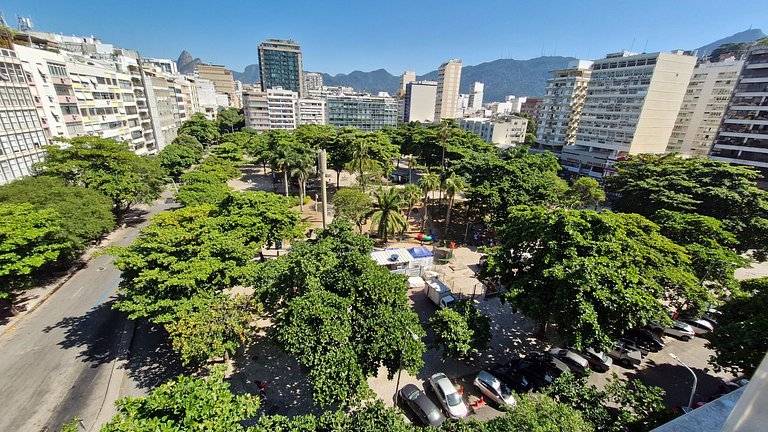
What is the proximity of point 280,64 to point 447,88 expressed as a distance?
3970 inches

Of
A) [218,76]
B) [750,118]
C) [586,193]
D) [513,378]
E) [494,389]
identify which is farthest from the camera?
A: [218,76]

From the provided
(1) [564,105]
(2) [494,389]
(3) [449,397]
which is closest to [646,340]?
(2) [494,389]

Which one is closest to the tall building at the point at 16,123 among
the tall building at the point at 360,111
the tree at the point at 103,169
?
the tree at the point at 103,169

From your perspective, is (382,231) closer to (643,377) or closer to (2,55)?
(643,377)

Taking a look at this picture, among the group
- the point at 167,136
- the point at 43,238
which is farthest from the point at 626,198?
the point at 167,136

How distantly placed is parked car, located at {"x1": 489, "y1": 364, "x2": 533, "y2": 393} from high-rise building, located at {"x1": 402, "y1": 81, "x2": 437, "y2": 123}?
160556 millimetres

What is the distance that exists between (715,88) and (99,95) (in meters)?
123

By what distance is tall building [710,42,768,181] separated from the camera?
48.5 m

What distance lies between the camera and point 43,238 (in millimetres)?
Answer: 22578

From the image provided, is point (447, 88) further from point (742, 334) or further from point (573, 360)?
point (742, 334)

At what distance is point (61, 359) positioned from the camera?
19.3 m

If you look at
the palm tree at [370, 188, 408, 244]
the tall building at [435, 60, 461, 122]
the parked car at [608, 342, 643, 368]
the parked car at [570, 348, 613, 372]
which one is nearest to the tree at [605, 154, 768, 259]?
the parked car at [608, 342, 643, 368]

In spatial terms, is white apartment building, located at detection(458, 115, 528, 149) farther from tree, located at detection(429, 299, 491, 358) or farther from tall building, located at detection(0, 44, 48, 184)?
tall building, located at detection(0, 44, 48, 184)

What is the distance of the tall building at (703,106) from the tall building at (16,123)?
382 ft
